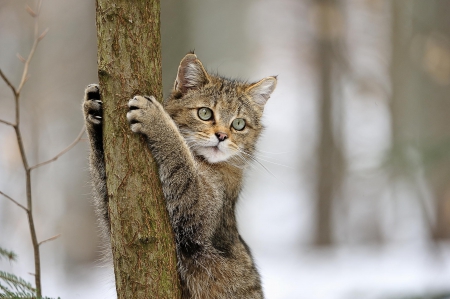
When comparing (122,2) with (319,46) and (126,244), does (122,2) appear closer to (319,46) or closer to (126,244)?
(126,244)

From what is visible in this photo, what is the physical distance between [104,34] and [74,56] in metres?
4.60

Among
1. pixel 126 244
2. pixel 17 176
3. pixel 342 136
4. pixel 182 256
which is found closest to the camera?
pixel 126 244

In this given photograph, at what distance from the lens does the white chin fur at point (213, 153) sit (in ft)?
10.3

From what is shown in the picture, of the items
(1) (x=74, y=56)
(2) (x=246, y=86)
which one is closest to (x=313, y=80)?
(1) (x=74, y=56)

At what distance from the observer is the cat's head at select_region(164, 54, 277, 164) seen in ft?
10.3

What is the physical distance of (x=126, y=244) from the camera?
7.11 feet

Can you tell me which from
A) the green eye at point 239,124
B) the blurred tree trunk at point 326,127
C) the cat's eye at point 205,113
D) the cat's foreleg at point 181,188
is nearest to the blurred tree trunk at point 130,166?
the cat's foreleg at point 181,188

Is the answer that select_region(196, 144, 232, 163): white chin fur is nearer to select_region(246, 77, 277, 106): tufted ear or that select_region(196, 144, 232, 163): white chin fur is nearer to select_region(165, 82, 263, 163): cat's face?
select_region(165, 82, 263, 163): cat's face

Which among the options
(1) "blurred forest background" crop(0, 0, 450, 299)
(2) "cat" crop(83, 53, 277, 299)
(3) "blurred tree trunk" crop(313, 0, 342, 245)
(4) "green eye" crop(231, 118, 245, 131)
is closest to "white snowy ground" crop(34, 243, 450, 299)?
(1) "blurred forest background" crop(0, 0, 450, 299)

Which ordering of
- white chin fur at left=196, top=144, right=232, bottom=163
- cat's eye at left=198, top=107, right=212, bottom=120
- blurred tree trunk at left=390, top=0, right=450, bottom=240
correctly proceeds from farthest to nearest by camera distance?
blurred tree trunk at left=390, top=0, right=450, bottom=240 < cat's eye at left=198, top=107, right=212, bottom=120 < white chin fur at left=196, top=144, right=232, bottom=163

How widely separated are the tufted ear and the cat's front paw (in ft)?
4.30

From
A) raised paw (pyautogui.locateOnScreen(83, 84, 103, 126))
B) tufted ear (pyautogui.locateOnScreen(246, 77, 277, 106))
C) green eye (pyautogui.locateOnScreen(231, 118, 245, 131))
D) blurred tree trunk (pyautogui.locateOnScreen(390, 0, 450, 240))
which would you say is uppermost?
blurred tree trunk (pyautogui.locateOnScreen(390, 0, 450, 240))

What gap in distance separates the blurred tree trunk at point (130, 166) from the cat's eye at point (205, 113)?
3.35ft

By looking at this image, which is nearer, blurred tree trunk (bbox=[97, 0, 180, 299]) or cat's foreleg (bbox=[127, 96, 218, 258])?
blurred tree trunk (bbox=[97, 0, 180, 299])
